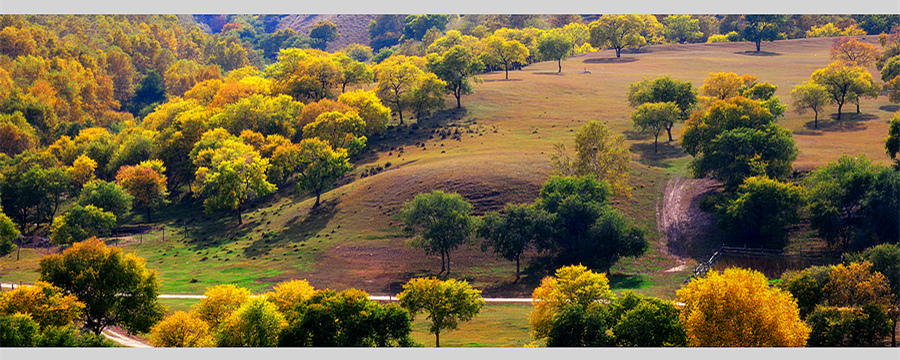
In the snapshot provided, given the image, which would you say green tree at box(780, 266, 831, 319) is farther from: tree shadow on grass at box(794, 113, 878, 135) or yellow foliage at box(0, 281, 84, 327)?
tree shadow on grass at box(794, 113, 878, 135)

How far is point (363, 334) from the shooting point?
5119 centimetres

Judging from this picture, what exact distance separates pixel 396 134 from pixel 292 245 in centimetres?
4364

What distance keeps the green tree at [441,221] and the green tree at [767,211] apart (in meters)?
31.0

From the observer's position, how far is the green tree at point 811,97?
390 feet

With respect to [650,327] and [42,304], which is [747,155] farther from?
[42,304]

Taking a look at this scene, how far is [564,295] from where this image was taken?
5400cm

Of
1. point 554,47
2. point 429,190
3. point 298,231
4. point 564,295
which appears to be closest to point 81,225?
point 298,231

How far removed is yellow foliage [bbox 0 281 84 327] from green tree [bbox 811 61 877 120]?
118783mm

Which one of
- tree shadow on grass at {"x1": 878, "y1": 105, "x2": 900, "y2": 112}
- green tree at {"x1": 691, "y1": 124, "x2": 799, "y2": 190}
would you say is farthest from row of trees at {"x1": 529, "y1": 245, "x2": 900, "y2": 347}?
tree shadow on grass at {"x1": 878, "y1": 105, "x2": 900, "y2": 112}

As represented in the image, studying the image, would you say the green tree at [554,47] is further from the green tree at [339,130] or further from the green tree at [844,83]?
the green tree at [339,130]

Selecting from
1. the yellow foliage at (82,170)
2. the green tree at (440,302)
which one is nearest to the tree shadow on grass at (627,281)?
the green tree at (440,302)

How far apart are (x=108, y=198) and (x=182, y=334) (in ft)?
227

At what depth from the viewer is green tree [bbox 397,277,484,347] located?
56.5 m

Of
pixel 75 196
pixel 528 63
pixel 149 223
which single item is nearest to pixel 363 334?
pixel 149 223
